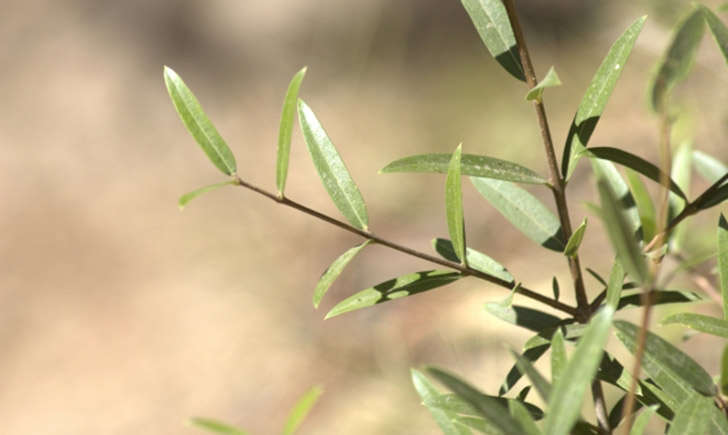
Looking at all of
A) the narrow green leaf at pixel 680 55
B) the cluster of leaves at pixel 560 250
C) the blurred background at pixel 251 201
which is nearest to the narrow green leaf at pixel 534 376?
the cluster of leaves at pixel 560 250

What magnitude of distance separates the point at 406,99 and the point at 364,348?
120cm

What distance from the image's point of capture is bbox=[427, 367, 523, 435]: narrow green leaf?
25cm

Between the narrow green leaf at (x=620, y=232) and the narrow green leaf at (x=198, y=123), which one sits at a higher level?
the narrow green leaf at (x=198, y=123)

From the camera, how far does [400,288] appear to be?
0.41m

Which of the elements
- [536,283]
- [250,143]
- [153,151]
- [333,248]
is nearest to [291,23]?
[250,143]

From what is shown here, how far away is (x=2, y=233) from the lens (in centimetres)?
280

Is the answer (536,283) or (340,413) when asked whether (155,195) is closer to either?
(340,413)

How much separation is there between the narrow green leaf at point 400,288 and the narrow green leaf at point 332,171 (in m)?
0.04

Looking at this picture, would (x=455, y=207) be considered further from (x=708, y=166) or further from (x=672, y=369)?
(x=708, y=166)

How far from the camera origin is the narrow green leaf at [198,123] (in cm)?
41

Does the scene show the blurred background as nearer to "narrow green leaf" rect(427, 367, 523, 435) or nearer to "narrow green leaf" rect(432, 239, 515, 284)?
"narrow green leaf" rect(432, 239, 515, 284)

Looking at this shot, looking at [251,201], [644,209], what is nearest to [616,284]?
[644,209]

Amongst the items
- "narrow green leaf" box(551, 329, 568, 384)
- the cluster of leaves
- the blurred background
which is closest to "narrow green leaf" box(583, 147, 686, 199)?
the cluster of leaves

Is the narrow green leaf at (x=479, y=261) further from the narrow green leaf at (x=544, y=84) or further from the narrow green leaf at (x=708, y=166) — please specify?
the narrow green leaf at (x=708, y=166)
